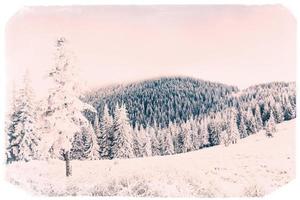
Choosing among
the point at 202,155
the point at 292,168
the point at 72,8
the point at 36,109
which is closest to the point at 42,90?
the point at 36,109

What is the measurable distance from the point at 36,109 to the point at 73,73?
236mm

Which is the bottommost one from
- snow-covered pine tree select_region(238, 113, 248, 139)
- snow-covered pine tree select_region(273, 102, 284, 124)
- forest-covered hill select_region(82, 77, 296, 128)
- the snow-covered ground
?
the snow-covered ground

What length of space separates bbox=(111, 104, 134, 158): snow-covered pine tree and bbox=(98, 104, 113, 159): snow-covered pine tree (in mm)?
24

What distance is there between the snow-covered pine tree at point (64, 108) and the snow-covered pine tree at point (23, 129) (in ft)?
0.23

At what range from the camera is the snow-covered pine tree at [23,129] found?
9.02 ft

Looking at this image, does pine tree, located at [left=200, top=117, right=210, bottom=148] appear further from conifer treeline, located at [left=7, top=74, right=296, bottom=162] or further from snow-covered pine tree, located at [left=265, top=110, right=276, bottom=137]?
snow-covered pine tree, located at [left=265, top=110, right=276, bottom=137]

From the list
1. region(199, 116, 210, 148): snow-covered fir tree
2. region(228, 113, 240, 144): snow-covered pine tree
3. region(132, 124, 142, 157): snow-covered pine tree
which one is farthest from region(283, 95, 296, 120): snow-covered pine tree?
region(132, 124, 142, 157): snow-covered pine tree

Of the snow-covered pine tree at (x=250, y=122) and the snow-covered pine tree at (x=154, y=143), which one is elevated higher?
the snow-covered pine tree at (x=250, y=122)

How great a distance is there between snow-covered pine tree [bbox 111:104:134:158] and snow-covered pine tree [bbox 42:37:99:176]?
0.09 m

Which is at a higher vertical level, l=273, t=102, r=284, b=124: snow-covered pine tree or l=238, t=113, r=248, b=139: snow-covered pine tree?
l=273, t=102, r=284, b=124: snow-covered pine tree

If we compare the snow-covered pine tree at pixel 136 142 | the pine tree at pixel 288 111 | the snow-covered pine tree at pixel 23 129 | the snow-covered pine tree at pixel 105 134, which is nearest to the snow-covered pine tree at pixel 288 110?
the pine tree at pixel 288 111

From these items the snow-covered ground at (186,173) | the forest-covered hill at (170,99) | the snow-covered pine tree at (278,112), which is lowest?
the snow-covered ground at (186,173)

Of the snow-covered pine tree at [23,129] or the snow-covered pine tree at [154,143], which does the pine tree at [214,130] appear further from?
the snow-covered pine tree at [23,129]

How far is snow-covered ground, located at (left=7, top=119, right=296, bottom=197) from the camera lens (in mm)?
2664
